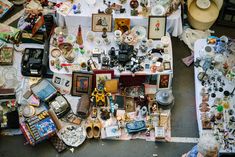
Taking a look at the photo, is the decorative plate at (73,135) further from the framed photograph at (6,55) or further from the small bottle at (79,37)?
the framed photograph at (6,55)

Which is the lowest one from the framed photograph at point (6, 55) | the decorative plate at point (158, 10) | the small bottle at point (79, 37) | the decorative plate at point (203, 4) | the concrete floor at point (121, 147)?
the concrete floor at point (121, 147)

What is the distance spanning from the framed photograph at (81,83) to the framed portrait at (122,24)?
971 mm

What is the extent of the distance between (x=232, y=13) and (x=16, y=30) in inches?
156

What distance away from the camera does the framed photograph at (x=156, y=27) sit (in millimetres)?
7262

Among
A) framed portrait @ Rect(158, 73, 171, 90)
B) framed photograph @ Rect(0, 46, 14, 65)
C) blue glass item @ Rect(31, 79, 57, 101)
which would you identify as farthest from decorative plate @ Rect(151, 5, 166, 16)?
framed photograph @ Rect(0, 46, 14, 65)

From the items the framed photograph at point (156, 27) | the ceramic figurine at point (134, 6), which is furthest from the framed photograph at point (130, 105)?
the ceramic figurine at point (134, 6)

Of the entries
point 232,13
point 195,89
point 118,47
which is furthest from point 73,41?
point 232,13

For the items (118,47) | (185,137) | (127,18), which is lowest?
(185,137)

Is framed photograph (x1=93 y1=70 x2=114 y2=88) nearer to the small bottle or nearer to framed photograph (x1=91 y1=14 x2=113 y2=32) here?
the small bottle

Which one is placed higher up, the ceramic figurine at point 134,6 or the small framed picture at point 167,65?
the ceramic figurine at point 134,6

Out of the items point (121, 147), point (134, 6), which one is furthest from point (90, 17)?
point (121, 147)

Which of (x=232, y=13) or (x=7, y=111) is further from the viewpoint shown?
(x=232, y=13)

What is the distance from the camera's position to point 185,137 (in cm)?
696

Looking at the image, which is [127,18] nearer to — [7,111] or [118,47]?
[118,47]
